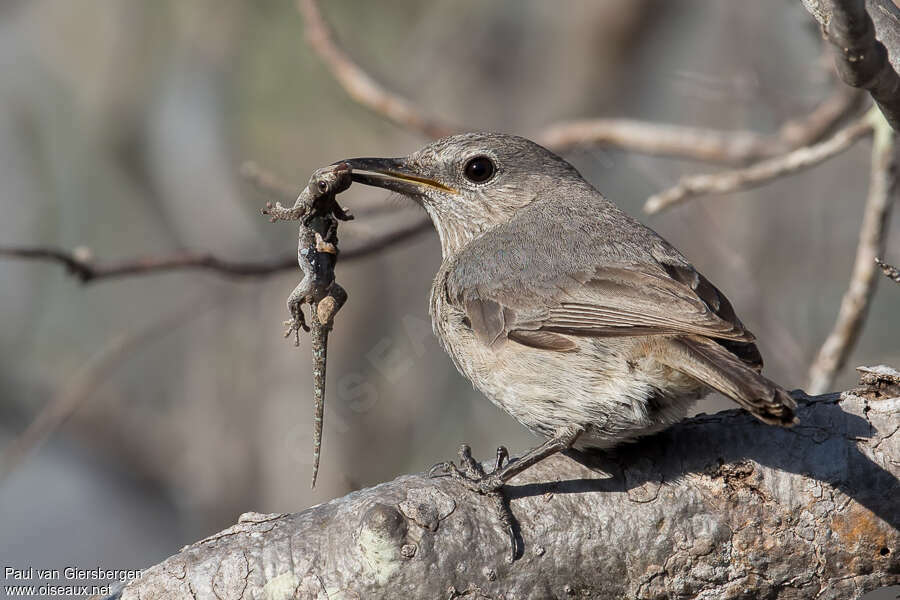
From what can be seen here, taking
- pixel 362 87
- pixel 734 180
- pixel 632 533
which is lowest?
pixel 632 533

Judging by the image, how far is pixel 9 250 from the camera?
391 cm

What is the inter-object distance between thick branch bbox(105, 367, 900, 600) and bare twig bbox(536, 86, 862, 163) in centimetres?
231

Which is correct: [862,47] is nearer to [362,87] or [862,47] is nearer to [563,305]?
[563,305]

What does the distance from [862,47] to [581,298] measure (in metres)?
1.36

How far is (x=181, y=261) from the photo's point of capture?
15.0ft

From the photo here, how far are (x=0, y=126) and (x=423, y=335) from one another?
587 centimetres

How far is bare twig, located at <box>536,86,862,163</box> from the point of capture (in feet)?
16.6

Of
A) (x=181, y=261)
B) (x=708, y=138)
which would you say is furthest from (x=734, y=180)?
(x=181, y=261)

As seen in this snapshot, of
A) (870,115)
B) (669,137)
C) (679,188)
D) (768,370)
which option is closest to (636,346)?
(679,188)

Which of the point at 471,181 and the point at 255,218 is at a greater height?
the point at 255,218

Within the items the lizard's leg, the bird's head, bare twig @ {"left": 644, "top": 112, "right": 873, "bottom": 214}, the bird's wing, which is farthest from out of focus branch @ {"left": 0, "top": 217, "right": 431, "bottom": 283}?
bare twig @ {"left": 644, "top": 112, "right": 873, "bottom": 214}

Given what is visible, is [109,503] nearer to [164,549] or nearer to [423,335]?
[164,549]

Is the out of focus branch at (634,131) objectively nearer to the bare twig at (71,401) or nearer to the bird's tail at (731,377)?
the bare twig at (71,401)

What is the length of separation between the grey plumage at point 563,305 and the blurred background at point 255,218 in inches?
131
